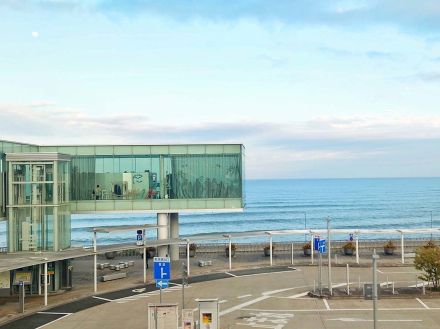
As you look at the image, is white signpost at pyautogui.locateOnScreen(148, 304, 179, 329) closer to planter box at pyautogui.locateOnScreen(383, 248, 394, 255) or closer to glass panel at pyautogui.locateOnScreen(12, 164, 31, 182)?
glass panel at pyautogui.locateOnScreen(12, 164, 31, 182)

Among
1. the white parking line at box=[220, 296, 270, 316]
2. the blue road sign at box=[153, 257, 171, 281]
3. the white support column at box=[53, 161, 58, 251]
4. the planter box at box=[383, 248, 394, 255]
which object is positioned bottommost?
the white parking line at box=[220, 296, 270, 316]

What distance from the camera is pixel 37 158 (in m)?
38.8

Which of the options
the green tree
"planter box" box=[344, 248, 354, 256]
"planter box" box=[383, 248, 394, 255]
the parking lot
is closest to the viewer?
the parking lot

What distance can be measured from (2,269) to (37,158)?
10.1m

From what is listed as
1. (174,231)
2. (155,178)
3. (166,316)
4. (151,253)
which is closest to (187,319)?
(166,316)

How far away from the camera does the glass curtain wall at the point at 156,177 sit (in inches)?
1847

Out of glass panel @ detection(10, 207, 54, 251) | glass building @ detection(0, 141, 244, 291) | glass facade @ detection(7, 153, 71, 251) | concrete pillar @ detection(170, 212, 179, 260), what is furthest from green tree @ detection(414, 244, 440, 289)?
glass panel @ detection(10, 207, 54, 251)

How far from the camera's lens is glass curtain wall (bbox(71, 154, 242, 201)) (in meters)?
46.9

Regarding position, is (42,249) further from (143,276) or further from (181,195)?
(181,195)

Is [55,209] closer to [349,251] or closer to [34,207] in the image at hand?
[34,207]

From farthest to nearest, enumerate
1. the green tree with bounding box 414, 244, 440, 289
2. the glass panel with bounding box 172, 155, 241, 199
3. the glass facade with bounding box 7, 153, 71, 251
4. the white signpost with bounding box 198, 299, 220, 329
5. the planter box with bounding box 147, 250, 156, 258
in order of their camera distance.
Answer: the planter box with bounding box 147, 250, 156, 258 < the glass panel with bounding box 172, 155, 241, 199 < the glass facade with bounding box 7, 153, 71, 251 < the green tree with bounding box 414, 244, 440, 289 < the white signpost with bounding box 198, 299, 220, 329

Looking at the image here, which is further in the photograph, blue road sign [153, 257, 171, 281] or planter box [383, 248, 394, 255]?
planter box [383, 248, 394, 255]

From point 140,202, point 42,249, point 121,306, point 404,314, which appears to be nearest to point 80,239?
point 140,202

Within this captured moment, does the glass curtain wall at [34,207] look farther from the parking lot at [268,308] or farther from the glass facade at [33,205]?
the parking lot at [268,308]
